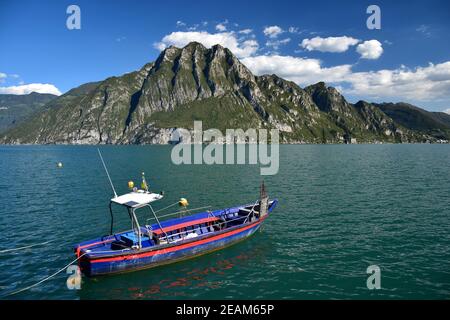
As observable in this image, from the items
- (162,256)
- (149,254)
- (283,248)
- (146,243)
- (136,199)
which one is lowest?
(283,248)

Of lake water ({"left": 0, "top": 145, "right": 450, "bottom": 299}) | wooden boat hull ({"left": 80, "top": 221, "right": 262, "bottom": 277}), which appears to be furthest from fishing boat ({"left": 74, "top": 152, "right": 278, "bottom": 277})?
lake water ({"left": 0, "top": 145, "right": 450, "bottom": 299})

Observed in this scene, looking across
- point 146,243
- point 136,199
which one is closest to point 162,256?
point 146,243

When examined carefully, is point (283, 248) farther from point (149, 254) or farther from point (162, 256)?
point (149, 254)

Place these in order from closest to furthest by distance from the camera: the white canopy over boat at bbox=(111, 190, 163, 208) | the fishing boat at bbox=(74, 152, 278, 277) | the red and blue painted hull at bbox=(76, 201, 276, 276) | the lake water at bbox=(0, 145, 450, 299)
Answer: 1. the lake water at bbox=(0, 145, 450, 299)
2. the red and blue painted hull at bbox=(76, 201, 276, 276)
3. the fishing boat at bbox=(74, 152, 278, 277)
4. the white canopy over boat at bbox=(111, 190, 163, 208)

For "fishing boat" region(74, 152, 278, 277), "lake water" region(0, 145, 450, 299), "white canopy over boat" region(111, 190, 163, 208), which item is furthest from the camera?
"white canopy over boat" region(111, 190, 163, 208)

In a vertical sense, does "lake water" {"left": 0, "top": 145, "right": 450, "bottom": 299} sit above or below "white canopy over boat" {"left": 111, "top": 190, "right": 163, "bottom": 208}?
below

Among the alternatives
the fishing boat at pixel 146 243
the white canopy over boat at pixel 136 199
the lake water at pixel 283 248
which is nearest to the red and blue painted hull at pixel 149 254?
the fishing boat at pixel 146 243

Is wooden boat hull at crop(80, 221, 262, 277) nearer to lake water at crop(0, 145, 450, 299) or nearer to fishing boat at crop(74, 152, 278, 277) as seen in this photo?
fishing boat at crop(74, 152, 278, 277)

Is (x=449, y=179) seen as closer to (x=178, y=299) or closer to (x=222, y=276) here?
(x=222, y=276)

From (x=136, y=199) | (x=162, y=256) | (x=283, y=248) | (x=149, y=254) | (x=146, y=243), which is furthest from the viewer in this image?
(x=283, y=248)

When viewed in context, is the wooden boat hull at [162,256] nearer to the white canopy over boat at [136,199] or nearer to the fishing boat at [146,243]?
the fishing boat at [146,243]
